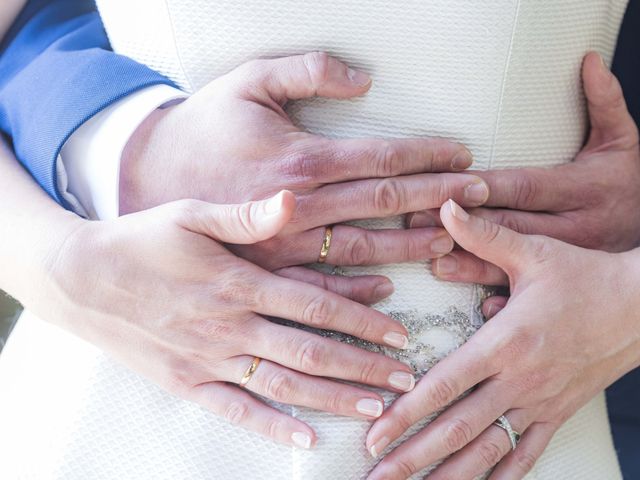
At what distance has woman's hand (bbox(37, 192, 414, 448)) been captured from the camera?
70cm

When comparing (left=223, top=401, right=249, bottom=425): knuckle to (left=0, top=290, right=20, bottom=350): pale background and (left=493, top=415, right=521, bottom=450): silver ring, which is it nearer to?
(left=493, top=415, right=521, bottom=450): silver ring

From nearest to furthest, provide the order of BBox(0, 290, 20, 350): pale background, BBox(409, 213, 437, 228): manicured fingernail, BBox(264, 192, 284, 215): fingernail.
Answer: BBox(264, 192, 284, 215): fingernail, BBox(409, 213, 437, 228): manicured fingernail, BBox(0, 290, 20, 350): pale background

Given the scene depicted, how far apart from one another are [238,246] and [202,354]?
0.12 meters

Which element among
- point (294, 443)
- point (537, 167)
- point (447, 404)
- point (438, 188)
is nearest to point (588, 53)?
point (537, 167)

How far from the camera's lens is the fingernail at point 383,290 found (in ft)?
2.46

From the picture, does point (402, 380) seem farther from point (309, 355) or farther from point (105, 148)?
point (105, 148)

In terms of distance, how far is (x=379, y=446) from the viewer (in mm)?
731

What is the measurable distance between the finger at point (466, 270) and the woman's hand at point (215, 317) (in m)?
0.08

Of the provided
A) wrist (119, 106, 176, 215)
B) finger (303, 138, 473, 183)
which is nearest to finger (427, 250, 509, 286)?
finger (303, 138, 473, 183)

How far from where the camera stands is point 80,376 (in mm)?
805

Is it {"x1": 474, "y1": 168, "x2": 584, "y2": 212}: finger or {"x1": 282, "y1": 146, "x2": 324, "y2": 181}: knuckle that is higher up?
{"x1": 282, "y1": 146, "x2": 324, "y2": 181}: knuckle

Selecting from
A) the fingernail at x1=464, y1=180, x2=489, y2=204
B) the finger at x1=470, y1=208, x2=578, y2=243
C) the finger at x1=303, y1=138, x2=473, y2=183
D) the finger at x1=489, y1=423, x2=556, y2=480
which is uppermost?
the finger at x1=303, y1=138, x2=473, y2=183

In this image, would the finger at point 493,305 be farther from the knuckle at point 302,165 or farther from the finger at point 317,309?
the knuckle at point 302,165

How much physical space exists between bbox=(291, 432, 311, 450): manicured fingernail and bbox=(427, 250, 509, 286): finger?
0.22 meters
